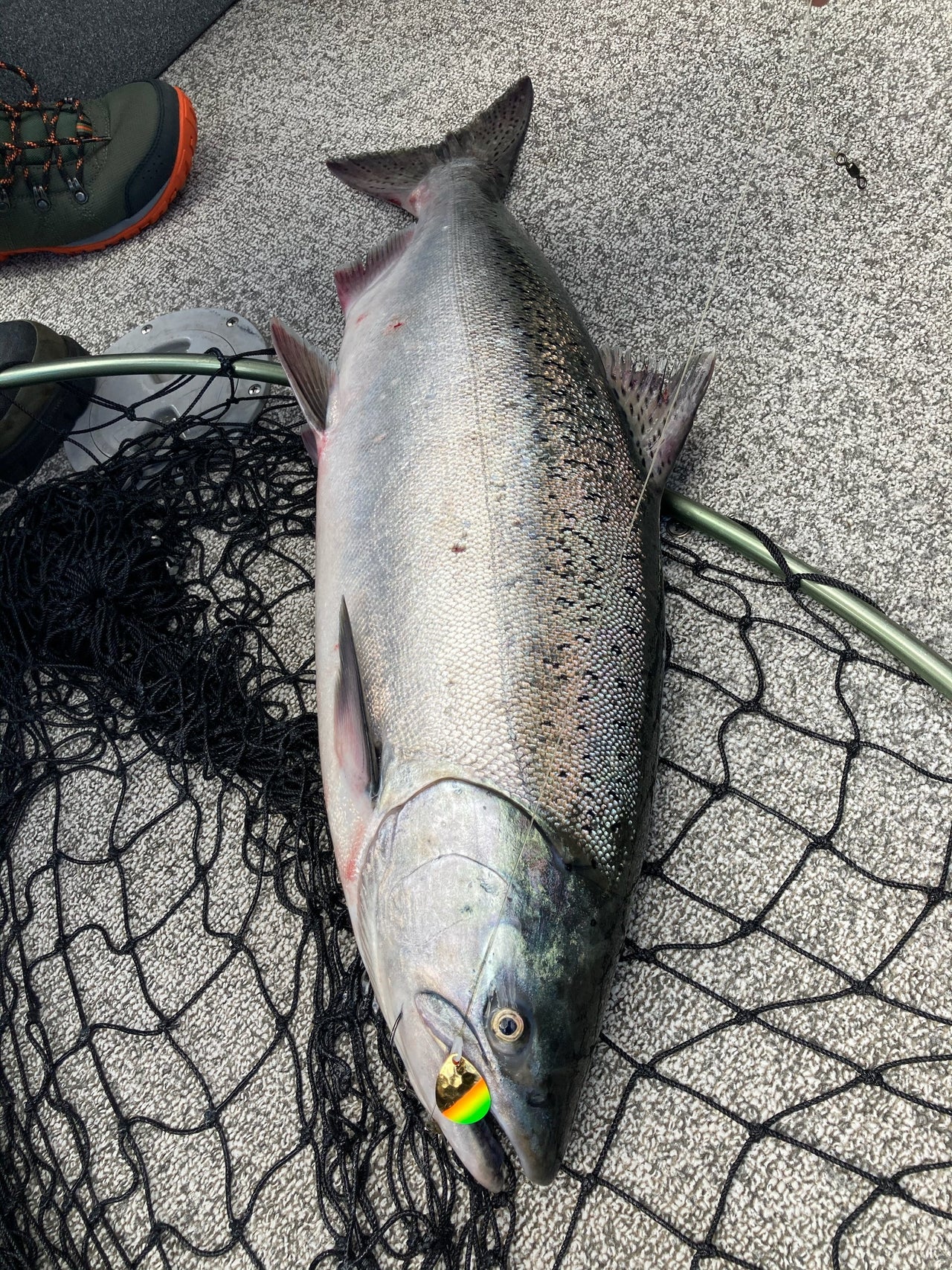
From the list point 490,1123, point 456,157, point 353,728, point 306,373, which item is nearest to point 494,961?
point 490,1123

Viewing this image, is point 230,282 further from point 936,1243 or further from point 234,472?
point 936,1243

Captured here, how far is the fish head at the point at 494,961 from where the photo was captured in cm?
88

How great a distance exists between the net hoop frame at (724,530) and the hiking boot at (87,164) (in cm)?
65

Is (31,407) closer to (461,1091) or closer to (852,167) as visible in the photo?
(461,1091)

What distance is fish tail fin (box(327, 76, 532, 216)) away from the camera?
1.68 metres

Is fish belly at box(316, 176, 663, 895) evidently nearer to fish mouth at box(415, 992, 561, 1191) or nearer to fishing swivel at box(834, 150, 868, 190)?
fish mouth at box(415, 992, 561, 1191)

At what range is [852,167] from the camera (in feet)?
5.86

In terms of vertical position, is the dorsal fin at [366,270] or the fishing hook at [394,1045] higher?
the dorsal fin at [366,270]

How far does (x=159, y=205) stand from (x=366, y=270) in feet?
2.68

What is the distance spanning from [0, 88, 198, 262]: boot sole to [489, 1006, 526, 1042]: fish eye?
6.27 ft

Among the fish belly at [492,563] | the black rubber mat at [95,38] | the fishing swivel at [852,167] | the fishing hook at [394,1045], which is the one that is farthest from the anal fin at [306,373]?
the black rubber mat at [95,38]

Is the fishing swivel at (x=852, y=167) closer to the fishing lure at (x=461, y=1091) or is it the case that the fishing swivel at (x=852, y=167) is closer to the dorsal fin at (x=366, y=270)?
the dorsal fin at (x=366, y=270)

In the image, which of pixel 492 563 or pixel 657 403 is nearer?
pixel 492 563

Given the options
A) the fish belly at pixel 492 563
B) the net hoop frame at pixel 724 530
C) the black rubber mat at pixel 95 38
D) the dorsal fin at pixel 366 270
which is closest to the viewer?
the fish belly at pixel 492 563
